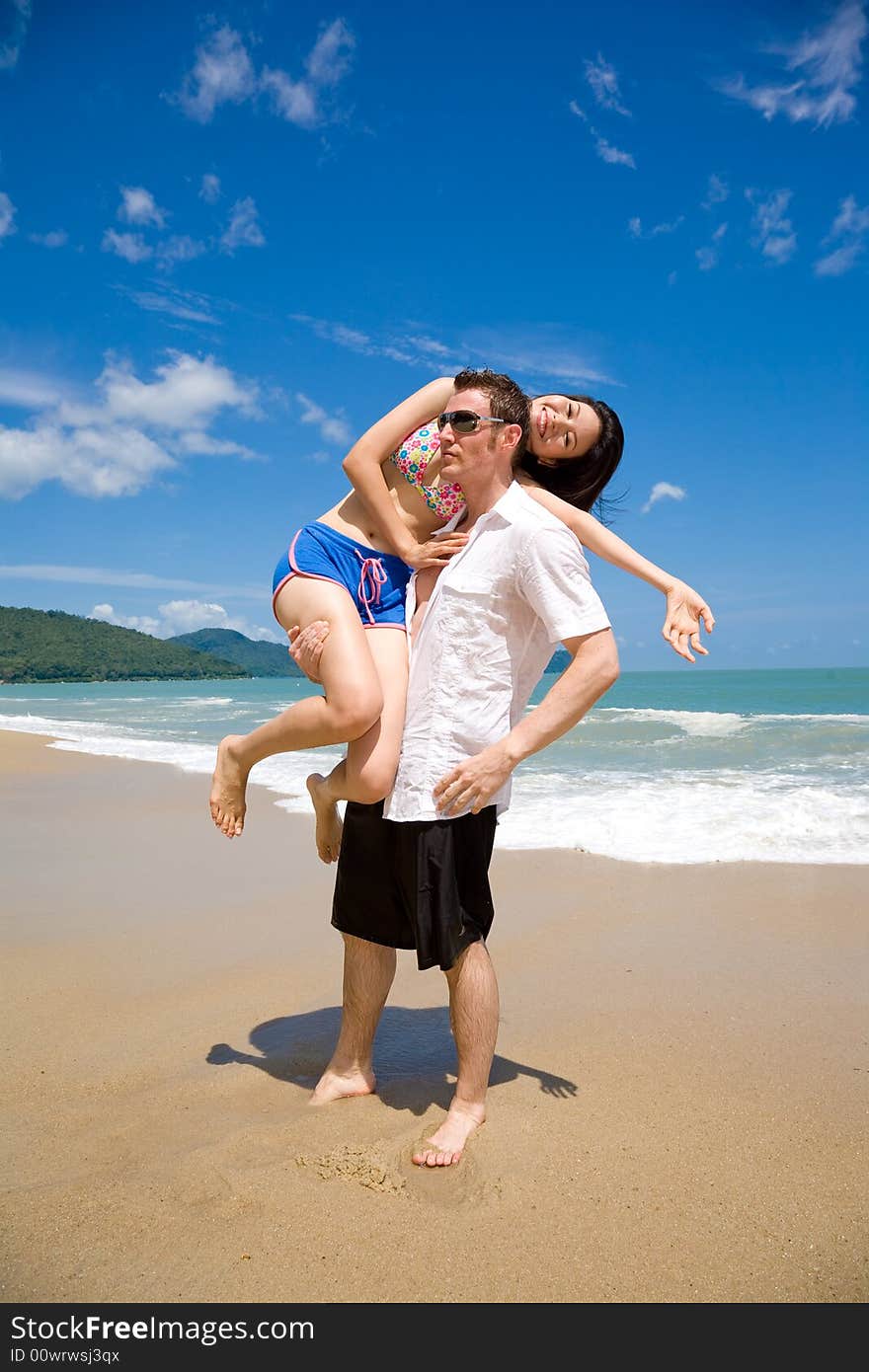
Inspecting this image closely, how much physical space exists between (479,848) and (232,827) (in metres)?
1.06

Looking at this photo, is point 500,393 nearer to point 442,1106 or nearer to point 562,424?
point 562,424

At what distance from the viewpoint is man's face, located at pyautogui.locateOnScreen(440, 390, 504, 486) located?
118 inches

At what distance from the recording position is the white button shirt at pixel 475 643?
9.55 feet

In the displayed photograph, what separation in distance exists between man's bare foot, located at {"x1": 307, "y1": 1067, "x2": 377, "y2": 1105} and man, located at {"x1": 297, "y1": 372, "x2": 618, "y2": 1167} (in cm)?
47

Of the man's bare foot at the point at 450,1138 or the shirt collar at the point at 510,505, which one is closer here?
the man's bare foot at the point at 450,1138

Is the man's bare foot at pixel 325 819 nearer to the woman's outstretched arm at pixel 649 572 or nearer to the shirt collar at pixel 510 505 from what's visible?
the shirt collar at pixel 510 505

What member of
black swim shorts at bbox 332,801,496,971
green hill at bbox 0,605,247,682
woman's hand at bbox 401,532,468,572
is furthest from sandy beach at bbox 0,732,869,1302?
green hill at bbox 0,605,247,682

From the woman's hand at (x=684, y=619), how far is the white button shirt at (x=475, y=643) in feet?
0.77

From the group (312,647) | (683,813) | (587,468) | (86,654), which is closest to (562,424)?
(587,468)

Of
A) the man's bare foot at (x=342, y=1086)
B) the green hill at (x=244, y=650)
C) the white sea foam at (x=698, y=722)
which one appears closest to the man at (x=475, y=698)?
the man's bare foot at (x=342, y=1086)

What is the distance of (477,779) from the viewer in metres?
2.82

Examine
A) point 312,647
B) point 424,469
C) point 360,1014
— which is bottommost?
point 360,1014

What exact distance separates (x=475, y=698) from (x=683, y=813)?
642 cm
